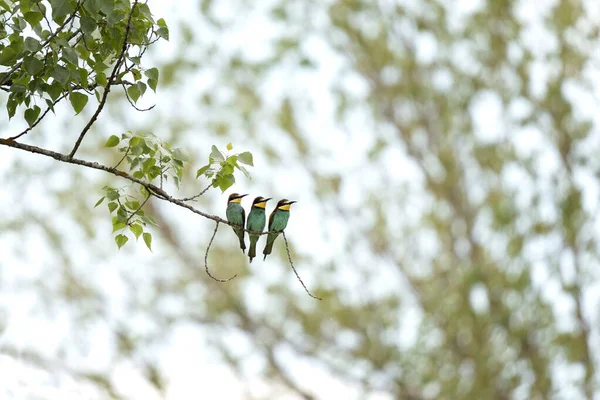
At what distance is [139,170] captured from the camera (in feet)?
9.02

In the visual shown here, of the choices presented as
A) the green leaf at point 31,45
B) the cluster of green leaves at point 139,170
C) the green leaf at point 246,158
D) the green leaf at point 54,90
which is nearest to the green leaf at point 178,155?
the cluster of green leaves at point 139,170

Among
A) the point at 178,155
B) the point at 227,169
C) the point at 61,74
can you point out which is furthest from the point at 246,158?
the point at 61,74

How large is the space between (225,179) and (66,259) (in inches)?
343

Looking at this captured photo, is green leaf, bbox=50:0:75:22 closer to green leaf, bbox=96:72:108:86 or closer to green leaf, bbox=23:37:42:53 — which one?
green leaf, bbox=23:37:42:53

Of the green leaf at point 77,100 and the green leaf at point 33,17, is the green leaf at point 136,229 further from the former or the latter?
the green leaf at point 33,17

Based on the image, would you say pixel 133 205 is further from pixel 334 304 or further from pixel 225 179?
pixel 334 304

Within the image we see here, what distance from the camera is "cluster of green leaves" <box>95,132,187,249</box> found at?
8.69 ft

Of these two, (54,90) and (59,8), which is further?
(54,90)

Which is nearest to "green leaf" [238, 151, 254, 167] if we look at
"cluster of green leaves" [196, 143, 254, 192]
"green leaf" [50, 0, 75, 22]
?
"cluster of green leaves" [196, 143, 254, 192]

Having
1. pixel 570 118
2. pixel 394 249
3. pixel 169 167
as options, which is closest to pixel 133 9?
pixel 169 167

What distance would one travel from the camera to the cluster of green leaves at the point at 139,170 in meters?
2.65

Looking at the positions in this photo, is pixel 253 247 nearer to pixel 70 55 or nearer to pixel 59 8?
pixel 70 55

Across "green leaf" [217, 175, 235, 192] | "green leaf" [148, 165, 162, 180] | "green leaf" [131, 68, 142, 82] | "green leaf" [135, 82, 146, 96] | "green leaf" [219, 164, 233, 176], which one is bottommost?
"green leaf" [217, 175, 235, 192]

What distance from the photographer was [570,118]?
29.9ft
